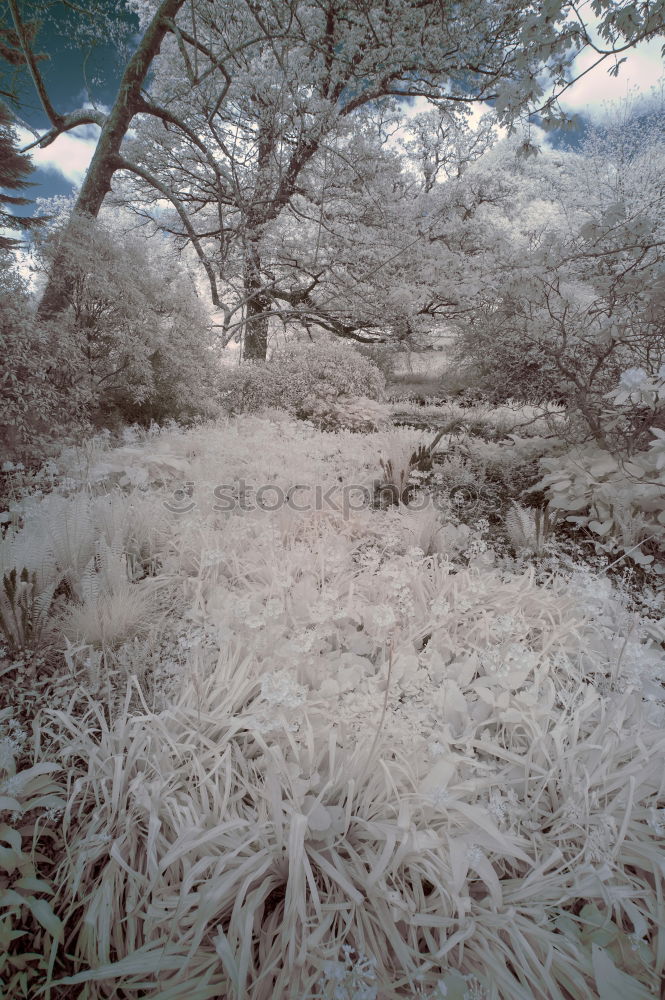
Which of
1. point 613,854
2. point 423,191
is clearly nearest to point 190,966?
point 613,854

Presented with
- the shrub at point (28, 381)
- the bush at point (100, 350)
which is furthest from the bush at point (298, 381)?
the shrub at point (28, 381)

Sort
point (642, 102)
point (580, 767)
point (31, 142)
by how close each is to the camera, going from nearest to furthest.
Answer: point (580, 767) → point (31, 142) → point (642, 102)

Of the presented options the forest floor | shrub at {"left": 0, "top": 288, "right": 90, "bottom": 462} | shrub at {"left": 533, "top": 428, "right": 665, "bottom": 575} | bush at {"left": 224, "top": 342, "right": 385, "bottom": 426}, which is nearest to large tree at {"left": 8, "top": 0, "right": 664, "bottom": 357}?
shrub at {"left": 0, "top": 288, "right": 90, "bottom": 462}

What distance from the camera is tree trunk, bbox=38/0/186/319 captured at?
436cm

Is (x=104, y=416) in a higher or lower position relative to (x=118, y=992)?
higher

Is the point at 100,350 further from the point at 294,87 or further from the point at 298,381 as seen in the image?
the point at 294,87

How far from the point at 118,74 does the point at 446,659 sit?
630cm

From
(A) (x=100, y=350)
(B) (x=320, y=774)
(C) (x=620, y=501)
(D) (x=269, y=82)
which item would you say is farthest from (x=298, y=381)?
(B) (x=320, y=774)

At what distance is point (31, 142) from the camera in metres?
4.48

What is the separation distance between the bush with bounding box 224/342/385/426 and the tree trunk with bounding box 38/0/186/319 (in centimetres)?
239

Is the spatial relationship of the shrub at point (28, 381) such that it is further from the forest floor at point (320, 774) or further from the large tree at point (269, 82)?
the forest floor at point (320, 774)

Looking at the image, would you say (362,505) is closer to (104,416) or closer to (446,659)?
(446,659)

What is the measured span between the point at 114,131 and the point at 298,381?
11.3 feet

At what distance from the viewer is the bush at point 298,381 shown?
21.5 ft
